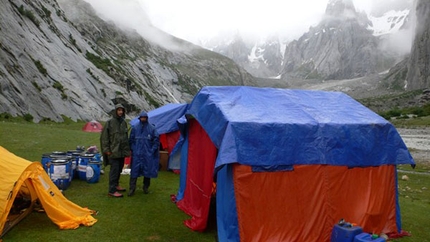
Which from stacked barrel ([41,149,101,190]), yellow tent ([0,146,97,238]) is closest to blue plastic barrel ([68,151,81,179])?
stacked barrel ([41,149,101,190])

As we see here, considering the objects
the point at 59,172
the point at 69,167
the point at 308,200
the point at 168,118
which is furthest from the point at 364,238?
the point at 168,118

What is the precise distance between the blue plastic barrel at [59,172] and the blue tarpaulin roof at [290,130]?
4717mm

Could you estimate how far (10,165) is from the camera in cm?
844

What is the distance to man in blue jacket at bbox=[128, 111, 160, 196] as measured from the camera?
38.9ft

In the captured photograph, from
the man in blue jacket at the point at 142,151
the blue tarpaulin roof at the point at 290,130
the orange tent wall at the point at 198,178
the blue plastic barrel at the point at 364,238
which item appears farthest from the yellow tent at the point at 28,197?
the blue plastic barrel at the point at 364,238

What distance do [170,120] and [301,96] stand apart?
27.1ft

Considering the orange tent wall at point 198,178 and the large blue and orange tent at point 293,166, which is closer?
the large blue and orange tent at point 293,166

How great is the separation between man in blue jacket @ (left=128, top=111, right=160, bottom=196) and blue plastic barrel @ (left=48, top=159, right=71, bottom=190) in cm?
214

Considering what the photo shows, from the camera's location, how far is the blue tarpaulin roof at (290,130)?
8.23 metres

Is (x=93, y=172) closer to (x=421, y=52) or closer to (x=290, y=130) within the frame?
(x=290, y=130)

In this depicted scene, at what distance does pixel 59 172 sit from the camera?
11352mm

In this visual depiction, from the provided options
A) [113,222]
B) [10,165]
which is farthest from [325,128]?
[10,165]

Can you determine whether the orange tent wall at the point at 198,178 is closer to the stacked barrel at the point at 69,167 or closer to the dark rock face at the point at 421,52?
the stacked barrel at the point at 69,167

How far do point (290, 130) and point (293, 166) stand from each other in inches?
34.8
